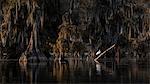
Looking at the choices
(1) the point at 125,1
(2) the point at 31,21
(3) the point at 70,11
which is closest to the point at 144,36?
(1) the point at 125,1

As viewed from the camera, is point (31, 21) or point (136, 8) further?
point (136, 8)

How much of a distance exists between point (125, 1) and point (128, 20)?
2016mm

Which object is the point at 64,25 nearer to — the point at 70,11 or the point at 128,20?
the point at 70,11

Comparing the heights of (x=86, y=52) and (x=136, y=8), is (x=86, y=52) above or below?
below

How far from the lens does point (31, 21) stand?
41.4 meters

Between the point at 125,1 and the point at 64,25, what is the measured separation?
7.41 metres

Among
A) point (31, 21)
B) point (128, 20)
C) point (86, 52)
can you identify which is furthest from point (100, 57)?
point (31, 21)

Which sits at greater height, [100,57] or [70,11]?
[70,11]

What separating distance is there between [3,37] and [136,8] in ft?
47.2

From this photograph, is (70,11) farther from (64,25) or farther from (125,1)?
(125,1)

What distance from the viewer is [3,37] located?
42.5 metres

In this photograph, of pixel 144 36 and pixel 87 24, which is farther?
pixel 144 36

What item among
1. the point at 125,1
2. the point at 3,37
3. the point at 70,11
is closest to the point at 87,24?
the point at 70,11

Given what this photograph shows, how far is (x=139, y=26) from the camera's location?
47.6 metres
